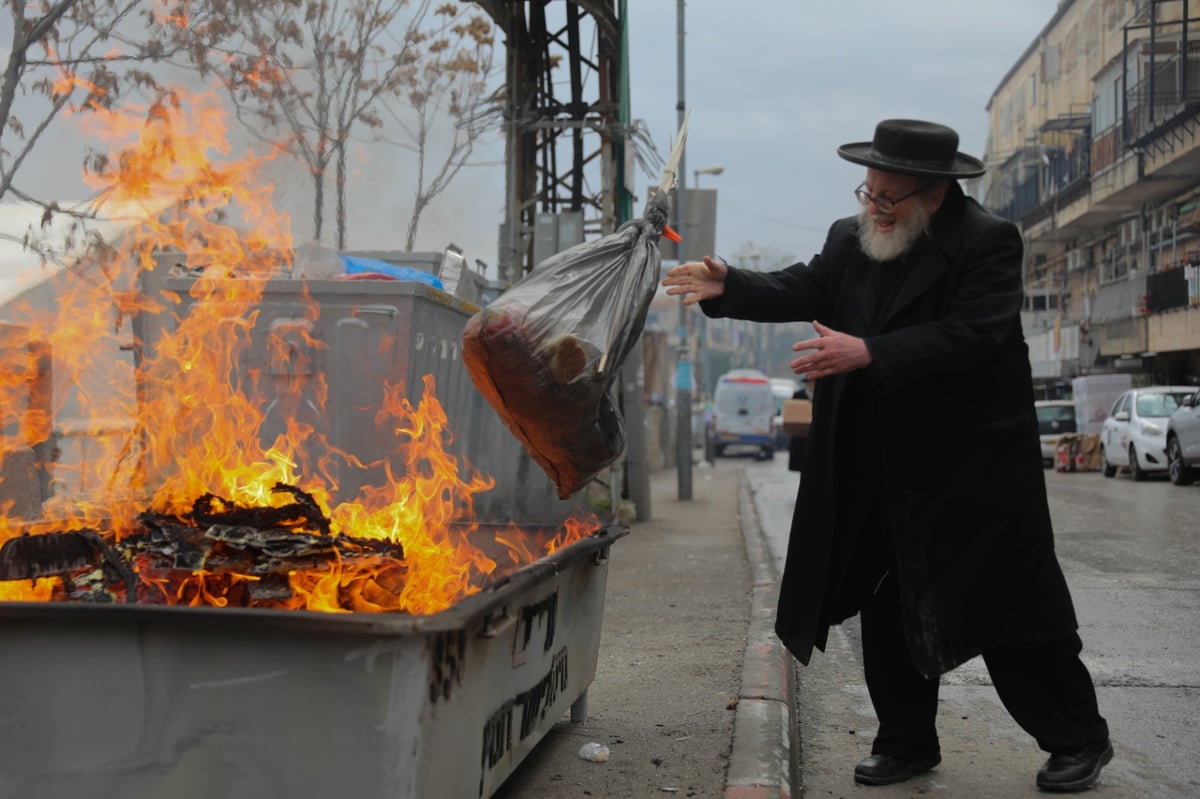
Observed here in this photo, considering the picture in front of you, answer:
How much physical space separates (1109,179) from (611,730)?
34.8m

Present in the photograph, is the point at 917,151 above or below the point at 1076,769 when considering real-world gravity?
above

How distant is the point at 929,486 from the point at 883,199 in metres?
0.95

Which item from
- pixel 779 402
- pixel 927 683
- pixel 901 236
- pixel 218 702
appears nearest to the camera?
pixel 218 702

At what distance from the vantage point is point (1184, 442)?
62.8ft

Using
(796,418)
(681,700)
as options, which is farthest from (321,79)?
(796,418)

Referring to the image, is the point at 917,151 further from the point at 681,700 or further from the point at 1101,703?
the point at 1101,703

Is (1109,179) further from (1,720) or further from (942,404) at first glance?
(1,720)

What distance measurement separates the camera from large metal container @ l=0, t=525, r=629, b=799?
2.58 m

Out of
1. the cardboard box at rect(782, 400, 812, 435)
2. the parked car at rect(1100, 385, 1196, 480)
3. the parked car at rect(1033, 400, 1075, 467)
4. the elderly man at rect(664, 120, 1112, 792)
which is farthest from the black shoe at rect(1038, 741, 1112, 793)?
the parked car at rect(1033, 400, 1075, 467)

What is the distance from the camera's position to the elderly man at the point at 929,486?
12.2 feet

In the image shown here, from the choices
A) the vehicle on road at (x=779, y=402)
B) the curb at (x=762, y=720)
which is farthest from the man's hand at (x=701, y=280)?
the vehicle on road at (x=779, y=402)

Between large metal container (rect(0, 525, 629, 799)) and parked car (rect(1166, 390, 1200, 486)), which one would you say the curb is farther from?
parked car (rect(1166, 390, 1200, 486))

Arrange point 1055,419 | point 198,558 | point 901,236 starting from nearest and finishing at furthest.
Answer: point 198,558 < point 901,236 < point 1055,419

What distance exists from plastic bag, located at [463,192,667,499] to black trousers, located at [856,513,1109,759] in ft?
3.25
